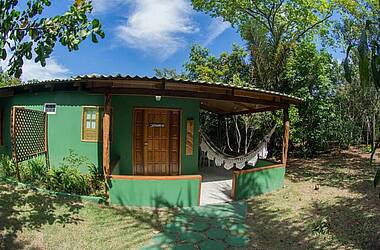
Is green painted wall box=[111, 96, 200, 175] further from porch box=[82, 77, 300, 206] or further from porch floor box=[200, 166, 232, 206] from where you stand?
porch floor box=[200, 166, 232, 206]

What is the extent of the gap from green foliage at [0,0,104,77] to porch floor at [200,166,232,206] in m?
4.01

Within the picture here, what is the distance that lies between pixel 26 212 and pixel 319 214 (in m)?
4.79

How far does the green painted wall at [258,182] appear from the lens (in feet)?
20.8

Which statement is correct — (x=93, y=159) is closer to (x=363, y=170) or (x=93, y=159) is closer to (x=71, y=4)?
(x=71, y=4)

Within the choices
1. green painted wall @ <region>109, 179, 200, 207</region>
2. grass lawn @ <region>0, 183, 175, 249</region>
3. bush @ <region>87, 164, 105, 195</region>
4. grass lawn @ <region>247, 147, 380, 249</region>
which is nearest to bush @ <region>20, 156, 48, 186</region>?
grass lawn @ <region>0, 183, 175, 249</region>

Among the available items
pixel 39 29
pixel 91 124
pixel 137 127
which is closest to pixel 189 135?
pixel 137 127

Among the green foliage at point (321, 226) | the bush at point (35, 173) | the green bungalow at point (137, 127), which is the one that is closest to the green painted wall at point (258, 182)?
the green bungalow at point (137, 127)

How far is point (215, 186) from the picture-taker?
729 cm

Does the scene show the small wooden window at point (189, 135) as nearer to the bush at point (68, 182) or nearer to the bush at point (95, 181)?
the bush at point (95, 181)

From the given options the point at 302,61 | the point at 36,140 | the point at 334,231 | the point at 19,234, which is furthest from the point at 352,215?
the point at 302,61

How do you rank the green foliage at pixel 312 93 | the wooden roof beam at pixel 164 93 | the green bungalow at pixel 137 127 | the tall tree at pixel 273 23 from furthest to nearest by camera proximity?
1. the tall tree at pixel 273 23
2. the green foliage at pixel 312 93
3. the green bungalow at pixel 137 127
4. the wooden roof beam at pixel 164 93

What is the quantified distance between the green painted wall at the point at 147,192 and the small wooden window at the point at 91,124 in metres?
1.99

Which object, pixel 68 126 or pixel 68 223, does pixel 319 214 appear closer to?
pixel 68 223

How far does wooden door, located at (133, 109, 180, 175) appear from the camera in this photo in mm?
7230
